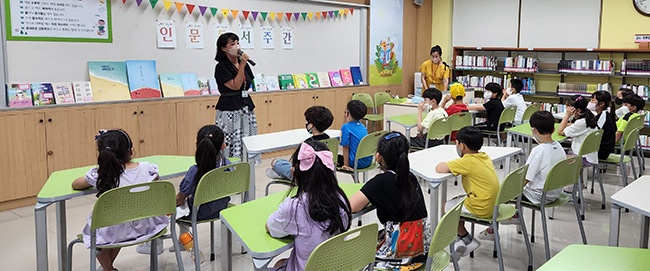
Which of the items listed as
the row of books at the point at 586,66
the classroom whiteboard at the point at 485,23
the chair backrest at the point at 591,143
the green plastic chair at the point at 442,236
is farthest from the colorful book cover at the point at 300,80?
the green plastic chair at the point at 442,236

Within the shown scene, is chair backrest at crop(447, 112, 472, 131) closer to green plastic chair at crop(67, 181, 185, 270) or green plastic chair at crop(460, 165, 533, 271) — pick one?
green plastic chair at crop(460, 165, 533, 271)

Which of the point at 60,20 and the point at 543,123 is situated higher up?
the point at 60,20

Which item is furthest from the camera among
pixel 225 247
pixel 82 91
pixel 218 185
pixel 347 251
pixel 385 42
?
pixel 385 42

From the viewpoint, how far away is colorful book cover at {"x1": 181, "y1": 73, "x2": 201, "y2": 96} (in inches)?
266

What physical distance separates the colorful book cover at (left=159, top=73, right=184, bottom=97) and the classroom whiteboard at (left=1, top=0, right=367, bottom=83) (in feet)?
0.31

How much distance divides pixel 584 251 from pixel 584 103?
3752 mm

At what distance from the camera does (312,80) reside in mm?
8414

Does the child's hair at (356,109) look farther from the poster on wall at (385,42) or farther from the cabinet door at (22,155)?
the poster on wall at (385,42)

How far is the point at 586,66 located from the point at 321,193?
7296 millimetres

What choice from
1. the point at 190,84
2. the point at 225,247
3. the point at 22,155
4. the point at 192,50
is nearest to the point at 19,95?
the point at 22,155

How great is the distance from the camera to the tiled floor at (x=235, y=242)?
13.1 ft

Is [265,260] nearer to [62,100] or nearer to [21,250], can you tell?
[21,250]

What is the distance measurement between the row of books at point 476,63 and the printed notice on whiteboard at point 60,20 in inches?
234

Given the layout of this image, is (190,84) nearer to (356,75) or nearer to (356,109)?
(356,109)
